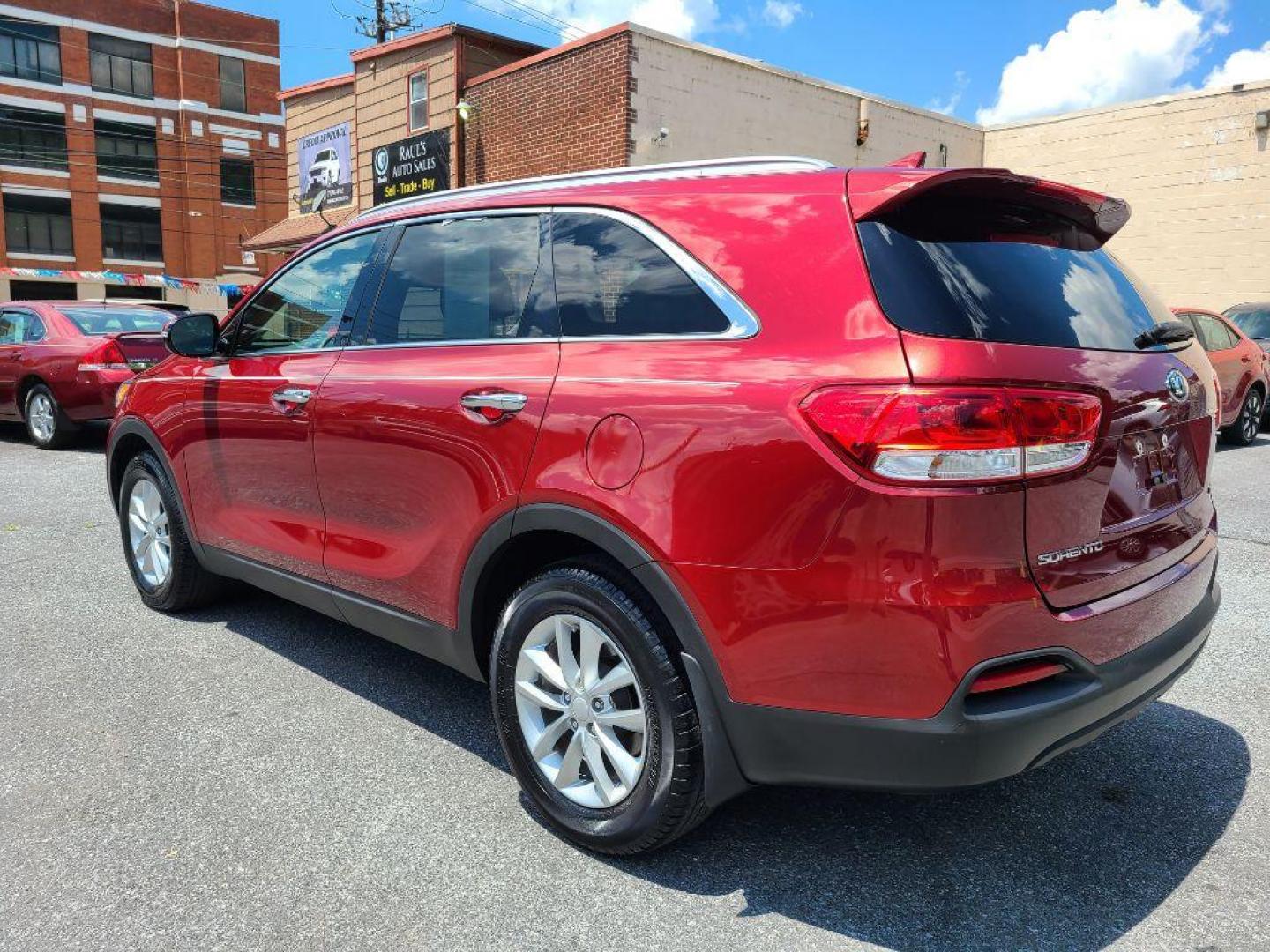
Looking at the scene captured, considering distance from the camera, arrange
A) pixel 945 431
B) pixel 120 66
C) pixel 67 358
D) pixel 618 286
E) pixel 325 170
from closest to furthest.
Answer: pixel 945 431, pixel 618 286, pixel 67 358, pixel 325 170, pixel 120 66

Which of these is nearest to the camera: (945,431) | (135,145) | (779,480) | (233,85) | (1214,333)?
(945,431)

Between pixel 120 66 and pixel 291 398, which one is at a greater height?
pixel 120 66

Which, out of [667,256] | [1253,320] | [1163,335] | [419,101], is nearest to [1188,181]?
[1253,320]

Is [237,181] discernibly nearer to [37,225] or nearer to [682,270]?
[37,225]

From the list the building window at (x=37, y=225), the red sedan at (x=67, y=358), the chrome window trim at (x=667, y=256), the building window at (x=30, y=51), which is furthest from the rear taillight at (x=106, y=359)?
the building window at (x=30, y=51)

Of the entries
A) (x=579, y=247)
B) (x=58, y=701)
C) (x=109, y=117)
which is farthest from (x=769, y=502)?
(x=109, y=117)

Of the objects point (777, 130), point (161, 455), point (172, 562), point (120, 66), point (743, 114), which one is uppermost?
point (120, 66)

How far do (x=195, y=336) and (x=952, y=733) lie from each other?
346 cm

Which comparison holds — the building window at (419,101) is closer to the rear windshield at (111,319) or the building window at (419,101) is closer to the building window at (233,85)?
the rear windshield at (111,319)

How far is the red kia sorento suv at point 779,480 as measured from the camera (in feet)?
6.46

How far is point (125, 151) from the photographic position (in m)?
40.9

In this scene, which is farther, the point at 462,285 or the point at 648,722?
the point at 462,285

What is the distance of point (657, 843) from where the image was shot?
8.00 ft

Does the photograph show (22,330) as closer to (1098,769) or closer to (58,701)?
(58,701)
